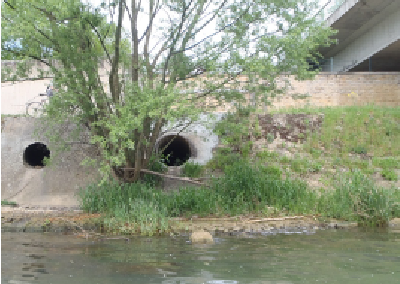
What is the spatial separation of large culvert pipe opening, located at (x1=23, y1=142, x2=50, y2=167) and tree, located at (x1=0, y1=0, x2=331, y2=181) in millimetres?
5040

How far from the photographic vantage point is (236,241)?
333 inches

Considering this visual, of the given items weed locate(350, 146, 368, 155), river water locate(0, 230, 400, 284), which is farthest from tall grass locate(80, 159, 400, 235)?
weed locate(350, 146, 368, 155)

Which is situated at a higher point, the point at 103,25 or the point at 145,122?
the point at 103,25

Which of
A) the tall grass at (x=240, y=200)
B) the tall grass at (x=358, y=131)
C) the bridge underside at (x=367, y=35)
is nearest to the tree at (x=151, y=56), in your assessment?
the tall grass at (x=240, y=200)

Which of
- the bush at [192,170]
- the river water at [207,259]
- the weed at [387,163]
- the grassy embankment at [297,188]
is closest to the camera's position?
the river water at [207,259]

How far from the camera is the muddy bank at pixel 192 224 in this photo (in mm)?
9752

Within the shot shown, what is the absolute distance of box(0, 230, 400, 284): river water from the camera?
529cm

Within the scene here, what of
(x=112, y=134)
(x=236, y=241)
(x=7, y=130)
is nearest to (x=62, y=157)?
(x=7, y=130)

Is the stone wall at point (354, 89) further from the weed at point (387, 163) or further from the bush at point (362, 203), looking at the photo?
the bush at point (362, 203)

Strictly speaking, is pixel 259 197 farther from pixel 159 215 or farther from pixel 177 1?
pixel 177 1

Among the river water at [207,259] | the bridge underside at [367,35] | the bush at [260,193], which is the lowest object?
the river water at [207,259]

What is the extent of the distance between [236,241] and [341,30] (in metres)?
16.6

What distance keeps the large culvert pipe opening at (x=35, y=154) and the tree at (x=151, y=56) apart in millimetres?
5040

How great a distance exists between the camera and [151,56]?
11773 mm
